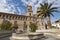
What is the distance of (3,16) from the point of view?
217 ft

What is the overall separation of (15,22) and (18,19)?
3.25 m

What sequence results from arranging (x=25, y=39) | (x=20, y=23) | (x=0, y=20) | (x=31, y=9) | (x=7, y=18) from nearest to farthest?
(x=25, y=39), (x=0, y=20), (x=7, y=18), (x=20, y=23), (x=31, y=9)

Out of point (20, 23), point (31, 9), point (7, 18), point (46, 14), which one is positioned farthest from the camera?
point (31, 9)

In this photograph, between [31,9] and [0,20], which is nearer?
[0,20]

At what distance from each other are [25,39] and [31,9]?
73.3 metres

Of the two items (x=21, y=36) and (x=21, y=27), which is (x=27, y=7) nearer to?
(x=21, y=27)

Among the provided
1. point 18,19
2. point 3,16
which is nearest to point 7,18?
point 3,16

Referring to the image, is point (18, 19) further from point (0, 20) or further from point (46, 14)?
point (46, 14)

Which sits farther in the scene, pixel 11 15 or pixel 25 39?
pixel 11 15

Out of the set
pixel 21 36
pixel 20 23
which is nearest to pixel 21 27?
pixel 20 23

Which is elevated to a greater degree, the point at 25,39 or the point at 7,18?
the point at 7,18

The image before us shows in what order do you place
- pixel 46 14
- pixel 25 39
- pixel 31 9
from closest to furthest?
1. pixel 25 39
2. pixel 46 14
3. pixel 31 9

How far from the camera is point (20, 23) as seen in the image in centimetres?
7356

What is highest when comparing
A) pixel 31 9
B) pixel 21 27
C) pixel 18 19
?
pixel 31 9
